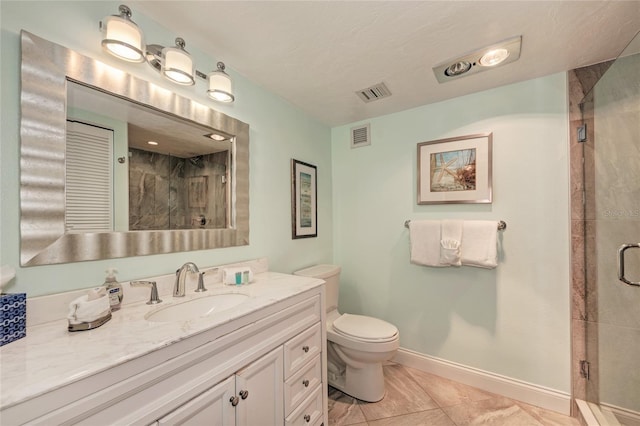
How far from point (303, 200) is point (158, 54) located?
1.30 metres

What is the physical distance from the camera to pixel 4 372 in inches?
22.9

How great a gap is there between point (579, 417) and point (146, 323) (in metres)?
2.42

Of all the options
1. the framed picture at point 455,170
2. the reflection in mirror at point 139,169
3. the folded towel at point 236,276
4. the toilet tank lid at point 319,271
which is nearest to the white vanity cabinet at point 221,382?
the folded towel at point 236,276

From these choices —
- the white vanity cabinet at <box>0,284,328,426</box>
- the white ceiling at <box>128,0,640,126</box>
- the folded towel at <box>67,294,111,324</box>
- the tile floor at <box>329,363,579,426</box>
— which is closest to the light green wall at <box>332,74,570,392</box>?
the tile floor at <box>329,363,579,426</box>

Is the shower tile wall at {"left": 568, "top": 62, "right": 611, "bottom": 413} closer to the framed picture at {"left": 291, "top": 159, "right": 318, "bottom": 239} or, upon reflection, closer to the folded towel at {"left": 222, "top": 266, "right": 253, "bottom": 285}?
the framed picture at {"left": 291, "top": 159, "right": 318, "bottom": 239}

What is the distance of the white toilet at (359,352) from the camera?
164 centimetres

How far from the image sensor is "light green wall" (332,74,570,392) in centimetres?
165

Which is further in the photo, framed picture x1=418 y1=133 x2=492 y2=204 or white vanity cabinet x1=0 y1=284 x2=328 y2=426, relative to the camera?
framed picture x1=418 y1=133 x2=492 y2=204

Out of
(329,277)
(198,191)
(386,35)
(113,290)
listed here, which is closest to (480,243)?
(329,277)

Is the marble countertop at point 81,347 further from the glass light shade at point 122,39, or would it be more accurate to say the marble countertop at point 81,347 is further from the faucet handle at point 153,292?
the glass light shade at point 122,39

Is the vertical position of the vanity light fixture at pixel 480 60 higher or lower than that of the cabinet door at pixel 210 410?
higher

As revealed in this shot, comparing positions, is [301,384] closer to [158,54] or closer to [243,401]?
[243,401]

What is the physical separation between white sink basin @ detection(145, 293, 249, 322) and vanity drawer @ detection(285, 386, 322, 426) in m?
0.59

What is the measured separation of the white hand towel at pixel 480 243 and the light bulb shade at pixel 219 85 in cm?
179
